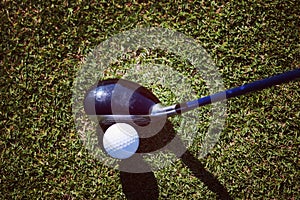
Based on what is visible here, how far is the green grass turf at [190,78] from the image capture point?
3680 mm

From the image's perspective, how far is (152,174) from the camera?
3.68 meters

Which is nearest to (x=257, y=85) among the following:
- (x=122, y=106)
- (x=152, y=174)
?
(x=122, y=106)

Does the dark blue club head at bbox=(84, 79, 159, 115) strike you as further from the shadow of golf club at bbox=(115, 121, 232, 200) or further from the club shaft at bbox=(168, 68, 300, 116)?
the club shaft at bbox=(168, 68, 300, 116)

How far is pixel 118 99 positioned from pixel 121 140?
33 cm

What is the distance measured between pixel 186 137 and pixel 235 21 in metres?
1.18

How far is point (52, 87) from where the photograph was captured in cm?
376

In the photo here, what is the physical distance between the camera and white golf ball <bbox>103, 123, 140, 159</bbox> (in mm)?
3324

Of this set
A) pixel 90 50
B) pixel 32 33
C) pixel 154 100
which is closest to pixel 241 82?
pixel 154 100

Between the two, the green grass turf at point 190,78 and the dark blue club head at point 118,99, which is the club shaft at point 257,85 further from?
the green grass turf at point 190,78

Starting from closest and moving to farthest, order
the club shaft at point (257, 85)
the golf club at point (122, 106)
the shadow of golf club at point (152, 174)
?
the club shaft at point (257, 85) < the golf club at point (122, 106) < the shadow of golf club at point (152, 174)

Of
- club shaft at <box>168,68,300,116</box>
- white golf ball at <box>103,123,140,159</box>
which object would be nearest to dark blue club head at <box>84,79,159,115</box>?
white golf ball at <box>103,123,140,159</box>

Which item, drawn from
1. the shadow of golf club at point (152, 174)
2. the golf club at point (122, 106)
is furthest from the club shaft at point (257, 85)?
the shadow of golf club at point (152, 174)

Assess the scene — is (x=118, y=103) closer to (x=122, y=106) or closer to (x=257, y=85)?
(x=122, y=106)

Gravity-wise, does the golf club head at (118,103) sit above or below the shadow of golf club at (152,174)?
above
